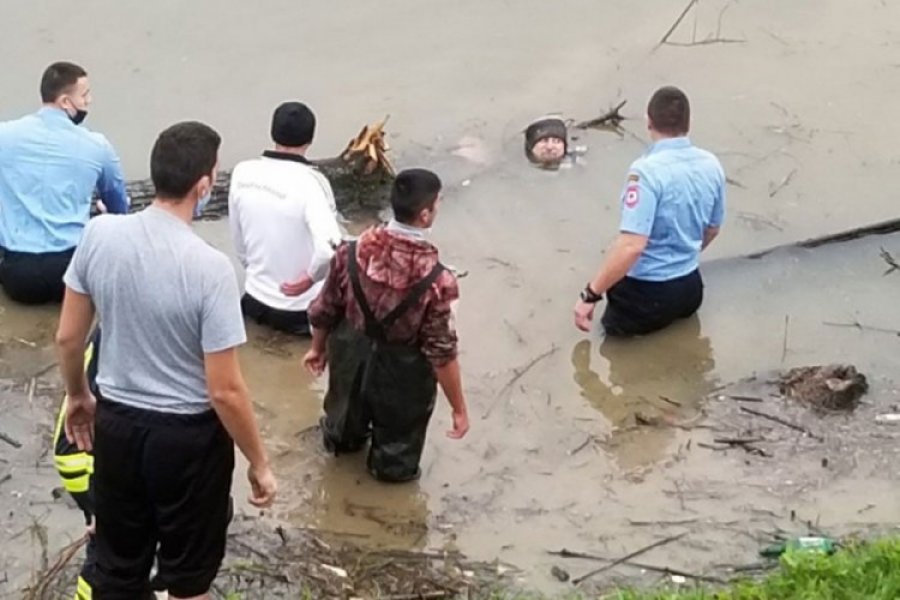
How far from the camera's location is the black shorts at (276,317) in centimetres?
799

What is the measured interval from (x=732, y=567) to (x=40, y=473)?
332cm

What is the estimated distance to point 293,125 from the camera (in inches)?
286

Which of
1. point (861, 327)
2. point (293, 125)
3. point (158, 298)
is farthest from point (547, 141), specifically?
point (158, 298)

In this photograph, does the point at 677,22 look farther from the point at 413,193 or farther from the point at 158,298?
the point at 158,298

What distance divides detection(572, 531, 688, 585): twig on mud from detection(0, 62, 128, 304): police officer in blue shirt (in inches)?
151

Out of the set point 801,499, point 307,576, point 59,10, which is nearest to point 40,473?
point 307,576

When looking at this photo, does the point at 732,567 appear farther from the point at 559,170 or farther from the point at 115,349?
the point at 559,170

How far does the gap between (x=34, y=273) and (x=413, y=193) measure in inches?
127

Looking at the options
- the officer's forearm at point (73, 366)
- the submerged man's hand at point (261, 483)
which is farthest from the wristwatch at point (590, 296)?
the officer's forearm at point (73, 366)

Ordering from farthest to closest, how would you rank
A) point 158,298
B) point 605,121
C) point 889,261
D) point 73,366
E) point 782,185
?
point 605,121
point 782,185
point 889,261
point 73,366
point 158,298

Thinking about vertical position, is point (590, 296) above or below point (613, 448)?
above

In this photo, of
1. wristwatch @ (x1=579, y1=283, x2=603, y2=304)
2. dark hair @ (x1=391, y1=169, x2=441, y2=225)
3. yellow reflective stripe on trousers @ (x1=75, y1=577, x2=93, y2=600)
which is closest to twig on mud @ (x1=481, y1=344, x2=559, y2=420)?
wristwatch @ (x1=579, y1=283, x2=603, y2=304)

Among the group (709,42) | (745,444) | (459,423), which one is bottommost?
(745,444)

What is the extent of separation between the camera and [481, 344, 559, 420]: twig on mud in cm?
751
